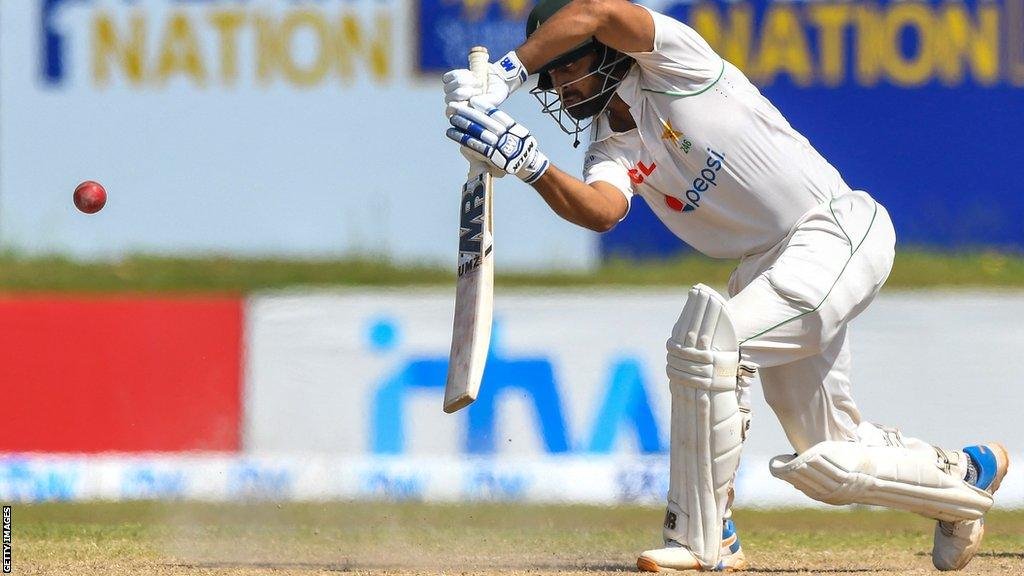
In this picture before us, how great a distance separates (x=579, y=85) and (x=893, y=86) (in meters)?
4.50

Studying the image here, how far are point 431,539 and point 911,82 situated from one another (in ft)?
14.1

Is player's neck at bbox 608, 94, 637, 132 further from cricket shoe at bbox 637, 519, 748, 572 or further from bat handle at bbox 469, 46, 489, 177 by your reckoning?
cricket shoe at bbox 637, 519, 748, 572

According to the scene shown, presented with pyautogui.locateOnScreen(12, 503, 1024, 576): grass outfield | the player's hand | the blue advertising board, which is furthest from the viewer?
the blue advertising board

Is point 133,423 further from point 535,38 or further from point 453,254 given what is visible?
point 535,38

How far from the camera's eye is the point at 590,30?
4008mm

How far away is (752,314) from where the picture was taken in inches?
159

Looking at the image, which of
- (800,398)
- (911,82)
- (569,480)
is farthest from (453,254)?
(800,398)

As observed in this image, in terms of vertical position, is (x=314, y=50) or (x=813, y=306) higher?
(x=314, y=50)

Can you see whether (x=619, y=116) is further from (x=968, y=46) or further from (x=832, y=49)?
(x=968, y=46)

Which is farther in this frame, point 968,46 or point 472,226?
point 968,46

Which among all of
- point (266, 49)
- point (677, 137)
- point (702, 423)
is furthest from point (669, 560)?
point (266, 49)

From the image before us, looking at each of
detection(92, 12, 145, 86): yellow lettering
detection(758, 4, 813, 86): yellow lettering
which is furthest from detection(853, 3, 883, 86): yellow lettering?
detection(92, 12, 145, 86): yellow lettering

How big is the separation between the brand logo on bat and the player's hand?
137 millimetres

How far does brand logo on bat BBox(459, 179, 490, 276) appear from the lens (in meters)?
4.09
